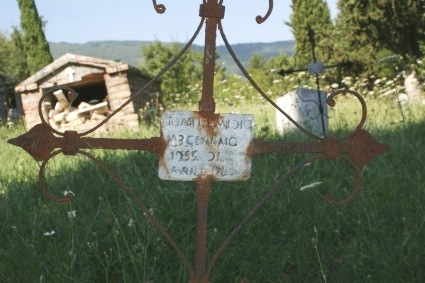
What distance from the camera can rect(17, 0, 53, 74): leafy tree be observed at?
21.6m

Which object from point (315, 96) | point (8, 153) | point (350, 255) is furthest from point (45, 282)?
point (315, 96)

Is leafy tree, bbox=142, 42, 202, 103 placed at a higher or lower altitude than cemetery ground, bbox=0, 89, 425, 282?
higher

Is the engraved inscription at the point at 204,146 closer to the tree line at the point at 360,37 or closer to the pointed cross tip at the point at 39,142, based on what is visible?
the pointed cross tip at the point at 39,142

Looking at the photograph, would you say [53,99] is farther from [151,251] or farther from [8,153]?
[151,251]

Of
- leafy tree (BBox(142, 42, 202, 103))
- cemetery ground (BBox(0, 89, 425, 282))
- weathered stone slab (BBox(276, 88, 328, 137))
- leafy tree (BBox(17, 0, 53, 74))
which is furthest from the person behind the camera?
leafy tree (BBox(142, 42, 202, 103))

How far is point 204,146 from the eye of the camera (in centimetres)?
164

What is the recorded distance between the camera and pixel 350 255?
2.64 m

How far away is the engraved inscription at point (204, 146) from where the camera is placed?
1637 millimetres

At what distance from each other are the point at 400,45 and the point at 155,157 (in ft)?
33.0

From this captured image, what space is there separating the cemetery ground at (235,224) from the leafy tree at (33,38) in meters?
18.1

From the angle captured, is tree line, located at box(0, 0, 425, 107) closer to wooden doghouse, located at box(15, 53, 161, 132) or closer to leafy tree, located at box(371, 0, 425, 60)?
leafy tree, located at box(371, 0, 425, 60)

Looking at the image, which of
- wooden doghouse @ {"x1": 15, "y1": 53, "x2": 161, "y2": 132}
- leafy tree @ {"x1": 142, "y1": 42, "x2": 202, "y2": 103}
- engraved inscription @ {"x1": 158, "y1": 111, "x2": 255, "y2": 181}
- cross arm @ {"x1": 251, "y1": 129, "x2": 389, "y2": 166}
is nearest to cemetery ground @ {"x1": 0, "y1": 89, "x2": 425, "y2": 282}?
cross arm @ {"x1": 251, "y1": 129, "x2": 389, "y2": 166}

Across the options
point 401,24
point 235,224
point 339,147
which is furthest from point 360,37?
point 339,147

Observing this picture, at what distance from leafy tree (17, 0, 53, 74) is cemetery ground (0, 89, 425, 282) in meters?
18.1
